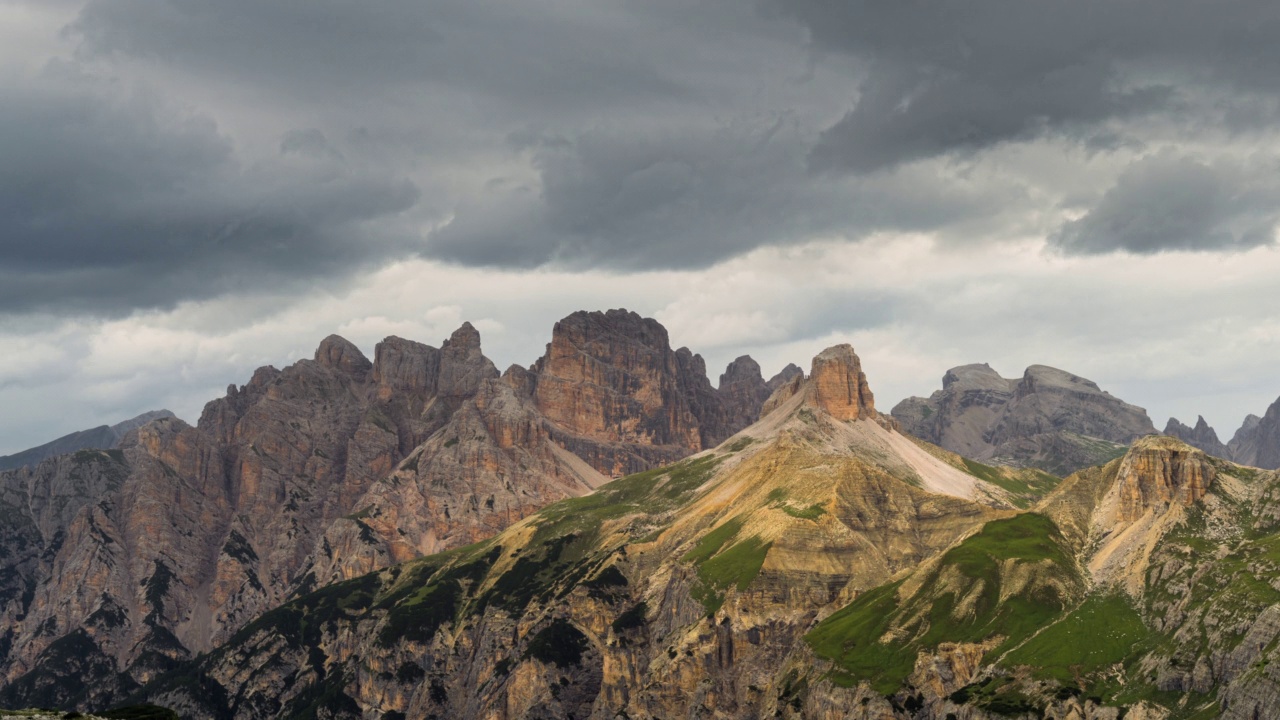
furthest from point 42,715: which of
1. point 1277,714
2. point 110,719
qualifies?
point 1277,714

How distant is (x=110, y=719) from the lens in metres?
196

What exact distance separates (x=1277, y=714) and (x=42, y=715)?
190768 millimetres

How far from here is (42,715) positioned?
16412 centimetres

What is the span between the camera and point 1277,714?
19988cm

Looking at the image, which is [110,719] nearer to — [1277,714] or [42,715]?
[42,715]

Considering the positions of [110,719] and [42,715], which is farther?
[110,719]

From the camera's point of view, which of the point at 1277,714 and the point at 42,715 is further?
the point at 1277,714

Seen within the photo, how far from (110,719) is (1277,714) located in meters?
192

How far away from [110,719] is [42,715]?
34168 mm
